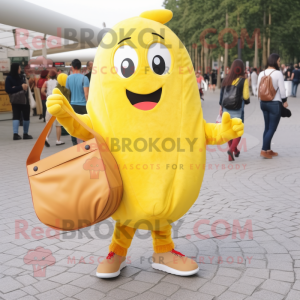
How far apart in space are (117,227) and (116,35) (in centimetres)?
140

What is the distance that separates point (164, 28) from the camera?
2855 mm

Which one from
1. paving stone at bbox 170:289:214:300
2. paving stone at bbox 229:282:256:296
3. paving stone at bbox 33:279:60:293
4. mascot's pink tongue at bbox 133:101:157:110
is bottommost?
paving stone at bbox 33:279:60:293

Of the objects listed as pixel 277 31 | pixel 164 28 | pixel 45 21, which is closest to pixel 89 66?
pixel 45 21

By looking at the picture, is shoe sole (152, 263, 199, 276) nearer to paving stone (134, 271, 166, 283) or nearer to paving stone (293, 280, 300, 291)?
paving stone (134, 271, 166, 283)

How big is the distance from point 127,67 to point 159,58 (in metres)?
0.23

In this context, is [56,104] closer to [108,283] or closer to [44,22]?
[108,283]

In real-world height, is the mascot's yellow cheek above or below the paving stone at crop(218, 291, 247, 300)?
above

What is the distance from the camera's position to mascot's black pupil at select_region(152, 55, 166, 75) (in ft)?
8.95

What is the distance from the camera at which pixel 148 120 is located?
2.67 m

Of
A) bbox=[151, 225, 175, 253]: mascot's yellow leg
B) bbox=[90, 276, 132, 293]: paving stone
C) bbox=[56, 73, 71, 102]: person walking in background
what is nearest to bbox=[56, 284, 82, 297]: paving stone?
bbox=[90, 276, 132, 293]: paving stone

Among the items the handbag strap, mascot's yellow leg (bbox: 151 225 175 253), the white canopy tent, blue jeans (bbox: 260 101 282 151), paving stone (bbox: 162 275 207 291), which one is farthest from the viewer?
the white canopy tent

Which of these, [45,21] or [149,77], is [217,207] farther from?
[45,21]

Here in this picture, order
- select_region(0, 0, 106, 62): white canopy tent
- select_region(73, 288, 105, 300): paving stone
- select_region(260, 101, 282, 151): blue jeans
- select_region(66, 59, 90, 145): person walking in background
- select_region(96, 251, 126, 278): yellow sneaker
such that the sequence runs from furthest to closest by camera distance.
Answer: select_region(0, 0, 106, 62): white canopy tent, select_region(66, 59, 90, 145): person walking in background, select_region(260, 101, 282, 151): blue jeans, select_region(96, 251, 126, 278): yellow sneaker, select_region(73, 288, 105, 300): paving stone

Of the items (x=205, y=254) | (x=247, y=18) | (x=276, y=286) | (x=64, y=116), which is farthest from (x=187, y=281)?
(x=247, y=18)
